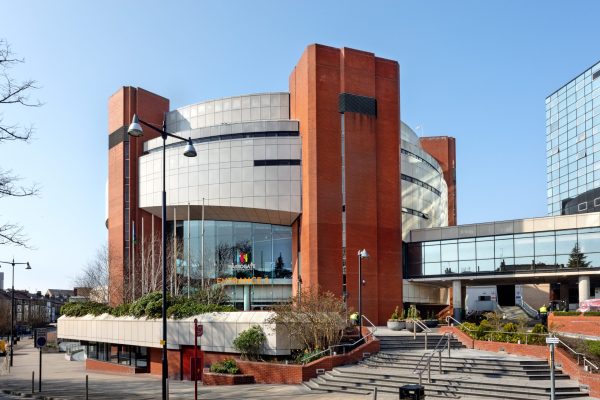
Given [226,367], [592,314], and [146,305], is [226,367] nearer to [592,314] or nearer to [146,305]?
[146,305]

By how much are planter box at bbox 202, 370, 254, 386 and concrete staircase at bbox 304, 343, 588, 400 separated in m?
3.12

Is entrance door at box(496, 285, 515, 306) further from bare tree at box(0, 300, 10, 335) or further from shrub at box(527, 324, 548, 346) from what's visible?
bare tree at box(0, 300, 10, 335)

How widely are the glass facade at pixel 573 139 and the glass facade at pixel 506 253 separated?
110 ft

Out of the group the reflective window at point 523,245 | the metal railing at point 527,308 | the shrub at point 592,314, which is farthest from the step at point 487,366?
the metal railing at point 527,308

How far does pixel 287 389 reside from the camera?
24.1 m

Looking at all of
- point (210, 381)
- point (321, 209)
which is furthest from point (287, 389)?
point (321, 209)

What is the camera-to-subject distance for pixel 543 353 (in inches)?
941

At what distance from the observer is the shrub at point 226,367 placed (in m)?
27.4

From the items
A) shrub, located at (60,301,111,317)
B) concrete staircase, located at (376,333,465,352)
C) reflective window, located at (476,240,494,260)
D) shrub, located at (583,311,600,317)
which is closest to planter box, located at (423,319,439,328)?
concrete staircase, located at (376,333,465,352)

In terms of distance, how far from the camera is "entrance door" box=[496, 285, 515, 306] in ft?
222

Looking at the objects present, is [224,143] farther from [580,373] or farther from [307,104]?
[580,373]

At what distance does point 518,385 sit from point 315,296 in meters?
10.7

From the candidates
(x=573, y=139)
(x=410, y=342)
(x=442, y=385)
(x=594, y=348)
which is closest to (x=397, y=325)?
(x=410, y=342)

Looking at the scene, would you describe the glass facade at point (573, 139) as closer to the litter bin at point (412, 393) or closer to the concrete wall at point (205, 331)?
the concrete wall at point (205, 331)
